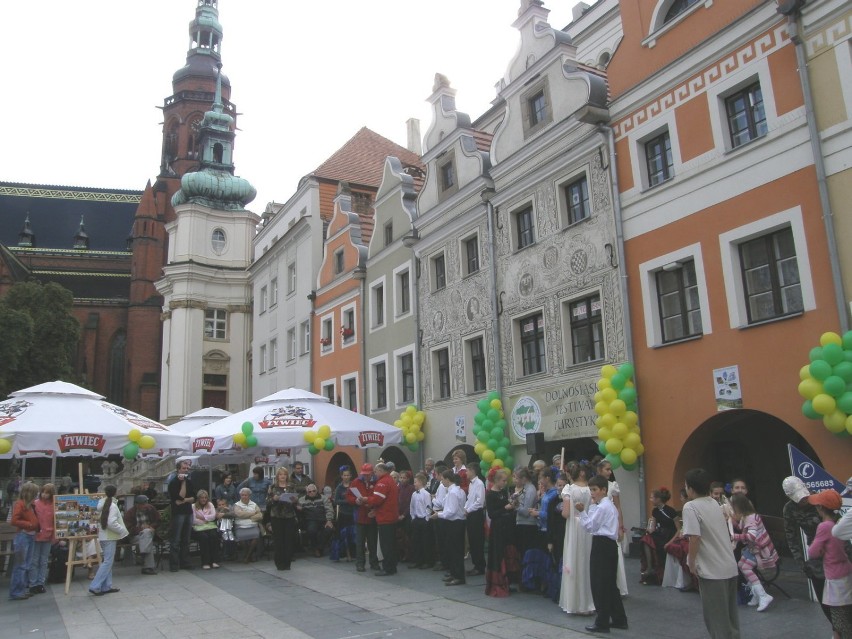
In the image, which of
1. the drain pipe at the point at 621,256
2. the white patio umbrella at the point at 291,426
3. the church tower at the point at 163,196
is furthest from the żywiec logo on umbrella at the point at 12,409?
the church tower at the point at 163,196

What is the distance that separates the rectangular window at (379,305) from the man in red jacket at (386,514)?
12.6 metres

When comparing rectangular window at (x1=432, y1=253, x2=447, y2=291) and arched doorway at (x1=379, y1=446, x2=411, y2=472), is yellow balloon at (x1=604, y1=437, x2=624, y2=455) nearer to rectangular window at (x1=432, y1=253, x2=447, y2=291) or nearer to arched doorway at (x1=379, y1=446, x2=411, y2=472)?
rectangular window at (x1=432, y1=253, x2=447, y2=291)

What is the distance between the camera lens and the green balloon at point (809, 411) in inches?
423

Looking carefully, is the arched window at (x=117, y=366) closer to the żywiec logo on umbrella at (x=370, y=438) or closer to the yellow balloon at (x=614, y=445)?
the żywiec logo on umbrella at (x=370, y=438)

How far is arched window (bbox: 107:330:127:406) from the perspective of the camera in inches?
2392

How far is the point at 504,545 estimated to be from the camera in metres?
10.9

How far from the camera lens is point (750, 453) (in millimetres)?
15000

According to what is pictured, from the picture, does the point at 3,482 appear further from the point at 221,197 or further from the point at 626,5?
the point at 626,5

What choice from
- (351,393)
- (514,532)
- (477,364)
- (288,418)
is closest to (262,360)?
(351,393)

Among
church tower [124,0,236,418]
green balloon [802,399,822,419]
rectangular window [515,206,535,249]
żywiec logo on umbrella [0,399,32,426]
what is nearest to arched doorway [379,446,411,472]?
rectangular window [515,206,535,249]

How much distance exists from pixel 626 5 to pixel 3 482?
110 feet

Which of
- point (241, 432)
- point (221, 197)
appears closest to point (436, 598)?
point (241, 432)

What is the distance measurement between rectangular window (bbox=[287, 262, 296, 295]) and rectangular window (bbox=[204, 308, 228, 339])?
14719 mm

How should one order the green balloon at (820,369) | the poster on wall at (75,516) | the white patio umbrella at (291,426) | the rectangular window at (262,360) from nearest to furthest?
the green balloon at (820,369), the poster on wall at (75,516), the white patio umbrella at (291,426), the rectangular window at (262,360)
